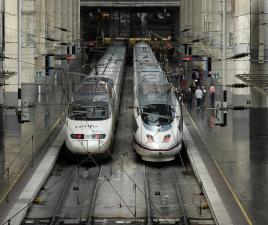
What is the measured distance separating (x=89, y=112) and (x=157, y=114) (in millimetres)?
2451

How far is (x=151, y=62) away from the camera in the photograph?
42.9m

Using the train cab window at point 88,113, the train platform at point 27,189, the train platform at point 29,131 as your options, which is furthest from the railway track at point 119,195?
the train cab window at point 88,113

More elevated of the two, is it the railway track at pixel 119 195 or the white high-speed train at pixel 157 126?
the white high-speed train at pixel 157 126

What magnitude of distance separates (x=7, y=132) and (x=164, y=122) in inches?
320

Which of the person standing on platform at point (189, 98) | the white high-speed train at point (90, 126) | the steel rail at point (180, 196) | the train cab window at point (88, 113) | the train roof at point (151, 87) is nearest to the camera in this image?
the steel rail at point (180, 196)

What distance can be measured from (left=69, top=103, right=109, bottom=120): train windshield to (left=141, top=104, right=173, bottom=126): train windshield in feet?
4.67

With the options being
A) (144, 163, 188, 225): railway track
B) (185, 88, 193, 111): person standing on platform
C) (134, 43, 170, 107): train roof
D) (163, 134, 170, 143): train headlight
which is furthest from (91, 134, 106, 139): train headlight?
(185, 88, 193, 111): person standing on platform

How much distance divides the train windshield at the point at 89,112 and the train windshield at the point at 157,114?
4.67 ft

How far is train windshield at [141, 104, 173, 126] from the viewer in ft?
87.4

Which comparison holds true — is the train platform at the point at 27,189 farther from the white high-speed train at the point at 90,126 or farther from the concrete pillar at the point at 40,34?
the concrete pillar at the point at 40,34

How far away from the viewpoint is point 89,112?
1056 inches

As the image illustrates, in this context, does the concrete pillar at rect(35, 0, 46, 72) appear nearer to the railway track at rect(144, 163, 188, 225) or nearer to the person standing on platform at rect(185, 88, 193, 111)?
the person standing on platform at rect(185, 88, 193, 111)

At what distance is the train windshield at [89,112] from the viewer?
26.6m

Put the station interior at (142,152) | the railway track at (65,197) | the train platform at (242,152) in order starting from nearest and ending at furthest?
the railway track at (65,197) < the station interior at (142,152) < the train platform at (242,152)
